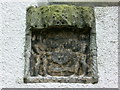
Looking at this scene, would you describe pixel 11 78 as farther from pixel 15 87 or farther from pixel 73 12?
pixel 73 12

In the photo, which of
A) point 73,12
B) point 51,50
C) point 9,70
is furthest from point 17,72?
point 73,12

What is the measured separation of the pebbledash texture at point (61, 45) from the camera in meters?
1.78

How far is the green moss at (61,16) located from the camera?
1.78 m

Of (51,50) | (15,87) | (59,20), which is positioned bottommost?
(15,87)

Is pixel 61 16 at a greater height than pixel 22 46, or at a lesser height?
greater

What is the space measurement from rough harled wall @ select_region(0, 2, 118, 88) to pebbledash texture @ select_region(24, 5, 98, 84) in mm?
21

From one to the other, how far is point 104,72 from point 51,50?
0.21 meters

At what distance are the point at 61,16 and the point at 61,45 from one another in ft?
0.36

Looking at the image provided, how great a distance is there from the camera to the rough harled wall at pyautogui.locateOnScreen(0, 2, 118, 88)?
1.76m

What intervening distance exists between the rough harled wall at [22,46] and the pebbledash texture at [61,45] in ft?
0.07

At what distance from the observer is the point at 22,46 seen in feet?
5.92

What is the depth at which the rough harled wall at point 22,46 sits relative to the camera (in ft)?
5.78

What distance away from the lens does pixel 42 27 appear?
180 cm

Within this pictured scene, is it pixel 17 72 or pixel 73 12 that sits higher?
pixel 73 12
